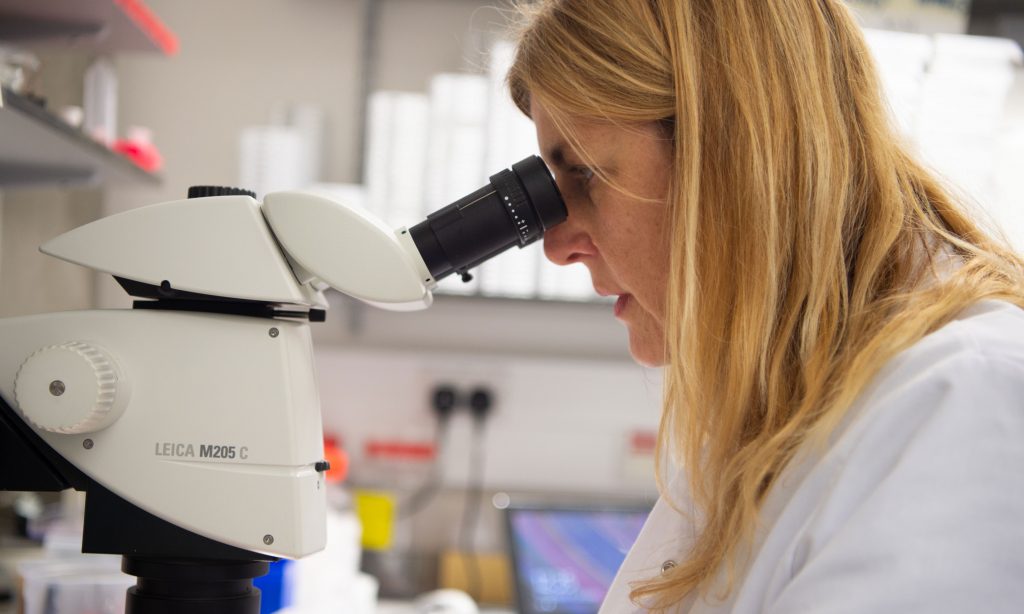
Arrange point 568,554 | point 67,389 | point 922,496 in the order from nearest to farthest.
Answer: point 922,496 → point 67,389 → point 568,554

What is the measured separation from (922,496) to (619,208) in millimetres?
414

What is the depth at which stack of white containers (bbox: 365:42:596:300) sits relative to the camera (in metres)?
1.94

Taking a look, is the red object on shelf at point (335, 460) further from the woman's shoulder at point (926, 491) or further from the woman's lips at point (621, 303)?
the woman's shoulder at point (926, 491)

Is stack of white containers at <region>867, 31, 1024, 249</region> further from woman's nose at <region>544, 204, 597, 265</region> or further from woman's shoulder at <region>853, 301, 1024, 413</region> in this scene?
woman's shoulder at <region>853, 301, 1024, 413</region>

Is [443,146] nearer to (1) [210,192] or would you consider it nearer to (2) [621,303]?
(2) [621,303]

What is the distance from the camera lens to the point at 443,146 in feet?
6.42

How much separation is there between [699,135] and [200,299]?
450 millimetres

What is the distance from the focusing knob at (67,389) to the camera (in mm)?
689

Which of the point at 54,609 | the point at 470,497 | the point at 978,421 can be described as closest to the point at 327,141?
the point at 470,497

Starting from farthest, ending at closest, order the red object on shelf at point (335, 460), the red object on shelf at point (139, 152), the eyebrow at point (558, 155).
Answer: the red object on shelf at point (335, 460) < the red object on shelf at point (139, 152) < the eyebrow at point (558, 155)

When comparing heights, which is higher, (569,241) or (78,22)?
(78,22)

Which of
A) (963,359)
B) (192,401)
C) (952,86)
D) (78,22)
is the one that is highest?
(952,86)

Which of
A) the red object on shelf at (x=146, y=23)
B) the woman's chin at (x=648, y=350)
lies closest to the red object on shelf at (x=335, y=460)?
the red object on shelf at (x=146, y=23)

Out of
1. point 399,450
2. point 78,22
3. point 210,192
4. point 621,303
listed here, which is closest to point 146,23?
point 78,22
